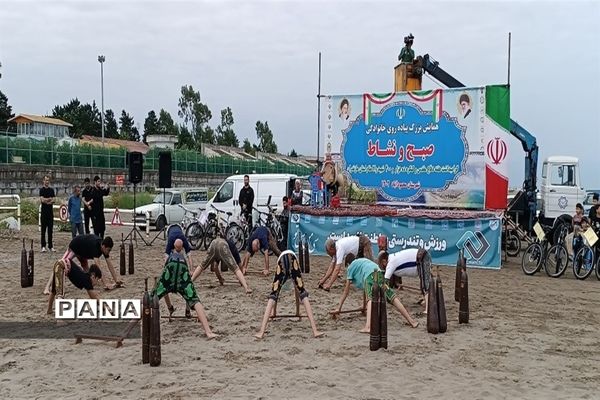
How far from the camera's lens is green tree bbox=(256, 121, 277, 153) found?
9319cm

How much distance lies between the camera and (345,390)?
21.0ft

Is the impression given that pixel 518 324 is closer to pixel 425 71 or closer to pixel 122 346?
pixel 122 346

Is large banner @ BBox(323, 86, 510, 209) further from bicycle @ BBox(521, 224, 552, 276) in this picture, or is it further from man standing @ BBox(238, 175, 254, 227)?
man standing @ BBox(238, 175, 254, 227)

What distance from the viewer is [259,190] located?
2105cm

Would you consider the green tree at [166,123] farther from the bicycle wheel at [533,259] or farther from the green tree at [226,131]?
the bicycle wheel at [533,259]

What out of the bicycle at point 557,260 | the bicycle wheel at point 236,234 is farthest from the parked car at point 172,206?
the bicycle at point 557,260

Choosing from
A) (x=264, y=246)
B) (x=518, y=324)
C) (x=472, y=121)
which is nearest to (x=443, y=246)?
(x=472, y=121)

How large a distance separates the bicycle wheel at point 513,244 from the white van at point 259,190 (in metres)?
6.66

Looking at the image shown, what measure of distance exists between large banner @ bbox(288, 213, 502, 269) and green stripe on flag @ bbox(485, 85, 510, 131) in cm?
280

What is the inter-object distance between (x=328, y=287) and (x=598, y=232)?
22.4 ft

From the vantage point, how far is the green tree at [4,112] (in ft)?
238

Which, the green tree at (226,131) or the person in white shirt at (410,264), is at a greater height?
the green tree at (226,131)

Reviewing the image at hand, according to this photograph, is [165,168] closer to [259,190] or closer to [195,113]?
[259,190]

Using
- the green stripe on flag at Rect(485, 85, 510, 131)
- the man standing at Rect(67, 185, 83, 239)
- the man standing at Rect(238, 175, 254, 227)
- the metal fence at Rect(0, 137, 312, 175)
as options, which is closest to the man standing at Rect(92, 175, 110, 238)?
the man standing at Rect(67, 185, 83, 239)
